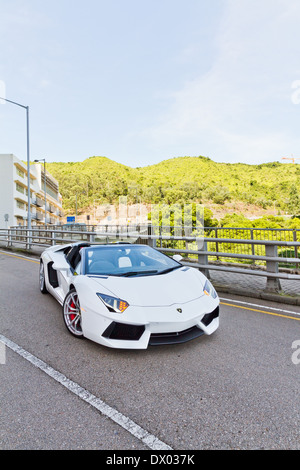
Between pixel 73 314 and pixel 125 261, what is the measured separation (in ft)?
3.52

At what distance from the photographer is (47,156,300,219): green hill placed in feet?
290

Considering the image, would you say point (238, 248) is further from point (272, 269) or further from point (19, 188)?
point (19, 188)

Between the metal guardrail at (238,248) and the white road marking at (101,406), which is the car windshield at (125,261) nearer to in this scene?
the white road marking at (101,406)

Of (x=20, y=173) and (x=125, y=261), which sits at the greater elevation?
(x=20, y=173)

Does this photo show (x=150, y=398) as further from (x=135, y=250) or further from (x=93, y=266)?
(x=135, y=250)

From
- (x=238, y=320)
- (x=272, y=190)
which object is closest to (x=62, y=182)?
(x=272, y=190)

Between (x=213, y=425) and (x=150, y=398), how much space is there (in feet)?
1.95

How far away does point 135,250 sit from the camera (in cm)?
496

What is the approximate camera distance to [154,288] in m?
3.54

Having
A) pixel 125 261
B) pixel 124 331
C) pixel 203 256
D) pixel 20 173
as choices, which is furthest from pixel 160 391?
pixel 20 173

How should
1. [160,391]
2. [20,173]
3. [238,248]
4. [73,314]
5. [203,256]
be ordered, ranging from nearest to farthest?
1. [160,391]
2. [73,314]
3. [203,256]
4. [238,248]
5. [20,173]

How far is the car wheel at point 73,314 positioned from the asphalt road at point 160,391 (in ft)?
0.44
